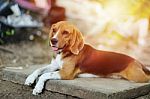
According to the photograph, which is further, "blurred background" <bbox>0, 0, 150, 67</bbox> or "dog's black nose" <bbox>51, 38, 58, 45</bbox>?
"blurred background" <bbox>0, 0, 150, 67</bbox>

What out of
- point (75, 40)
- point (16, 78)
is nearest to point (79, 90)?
point (75, 40)

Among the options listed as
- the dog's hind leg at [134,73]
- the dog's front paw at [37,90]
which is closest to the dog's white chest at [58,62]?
the dog's front paw at [37,90]

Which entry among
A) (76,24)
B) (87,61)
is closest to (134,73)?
(87,61)

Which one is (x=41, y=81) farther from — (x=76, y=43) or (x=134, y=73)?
(x=134, y=73)

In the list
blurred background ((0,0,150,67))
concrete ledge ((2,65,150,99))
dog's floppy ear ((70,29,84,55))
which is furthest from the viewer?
blurred background ((0,0,150,67))

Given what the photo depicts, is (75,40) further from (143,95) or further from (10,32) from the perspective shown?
(10,32)

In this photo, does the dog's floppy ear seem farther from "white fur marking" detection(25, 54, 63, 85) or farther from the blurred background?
the blurred background

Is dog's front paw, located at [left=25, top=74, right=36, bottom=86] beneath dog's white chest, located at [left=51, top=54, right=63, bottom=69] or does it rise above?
beneath

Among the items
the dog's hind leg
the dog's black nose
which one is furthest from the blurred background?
the dog's black nose

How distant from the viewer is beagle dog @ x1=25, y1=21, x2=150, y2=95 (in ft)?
3.98

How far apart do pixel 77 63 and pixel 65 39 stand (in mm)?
94

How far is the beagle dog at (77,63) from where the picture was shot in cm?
121

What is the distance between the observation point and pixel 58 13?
1.82 meters

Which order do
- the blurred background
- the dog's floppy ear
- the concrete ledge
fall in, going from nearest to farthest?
the concrete ledge → the dog's floppy ear → the blurred background
